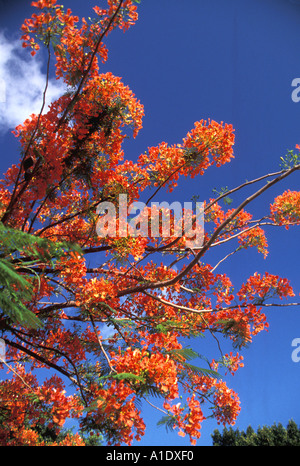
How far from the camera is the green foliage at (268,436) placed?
2014cm

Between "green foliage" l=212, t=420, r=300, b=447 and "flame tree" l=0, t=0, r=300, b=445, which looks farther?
"green foliage" l=212, t=420, r=300, b=447

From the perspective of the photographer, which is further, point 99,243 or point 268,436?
point 268,436

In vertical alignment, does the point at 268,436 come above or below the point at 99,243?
below

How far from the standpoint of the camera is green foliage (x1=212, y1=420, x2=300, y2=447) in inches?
793

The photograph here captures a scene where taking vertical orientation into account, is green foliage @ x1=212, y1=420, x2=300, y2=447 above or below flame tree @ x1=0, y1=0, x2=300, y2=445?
below

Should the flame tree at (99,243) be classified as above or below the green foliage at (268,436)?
above

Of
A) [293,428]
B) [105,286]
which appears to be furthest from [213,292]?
[293,428]

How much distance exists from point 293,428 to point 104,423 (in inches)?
894

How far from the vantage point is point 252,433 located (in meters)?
22.3

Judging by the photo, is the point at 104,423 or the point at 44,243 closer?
the point at 44,243

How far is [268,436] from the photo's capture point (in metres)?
21.0

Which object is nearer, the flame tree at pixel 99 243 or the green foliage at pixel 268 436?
the flame tree at pixel 99 243
